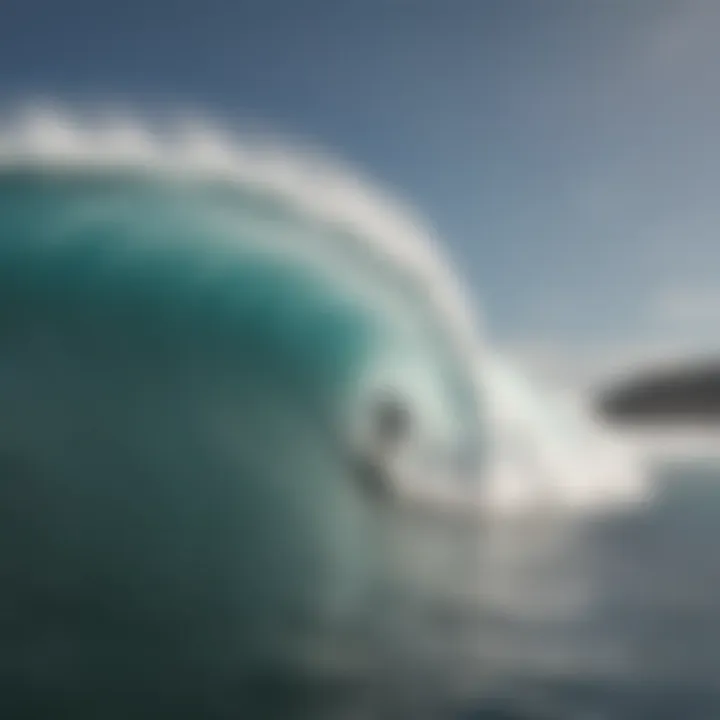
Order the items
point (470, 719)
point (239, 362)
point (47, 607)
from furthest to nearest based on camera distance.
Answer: point (239, 362)
point (47, 607)
point (470, 719)

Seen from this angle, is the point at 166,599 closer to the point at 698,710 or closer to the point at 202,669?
the point at 202,669

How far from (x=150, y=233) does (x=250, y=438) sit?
10.4ft

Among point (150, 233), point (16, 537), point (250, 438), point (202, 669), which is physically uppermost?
point (150, 233)

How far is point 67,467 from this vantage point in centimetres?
1091

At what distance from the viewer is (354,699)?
330 inches

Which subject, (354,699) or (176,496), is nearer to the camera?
(354,699)

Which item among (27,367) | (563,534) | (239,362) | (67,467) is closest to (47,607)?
(67,467)

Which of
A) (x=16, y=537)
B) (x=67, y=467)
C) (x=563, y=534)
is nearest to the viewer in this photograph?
(x=16, y=537)

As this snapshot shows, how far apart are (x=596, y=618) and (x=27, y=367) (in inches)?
322

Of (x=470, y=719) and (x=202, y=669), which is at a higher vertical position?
(x=202, y=669)

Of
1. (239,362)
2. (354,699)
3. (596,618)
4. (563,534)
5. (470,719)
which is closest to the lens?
(470,719)

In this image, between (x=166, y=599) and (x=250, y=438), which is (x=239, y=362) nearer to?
(x=250, y=438)

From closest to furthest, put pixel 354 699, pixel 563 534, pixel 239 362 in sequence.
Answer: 1. pixel 354 699
2. pixel 239 362
3. pixel 563 534

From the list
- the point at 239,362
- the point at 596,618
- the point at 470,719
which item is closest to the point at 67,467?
the point at 239,362
